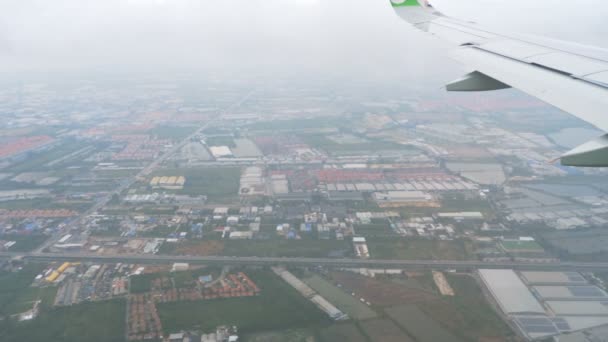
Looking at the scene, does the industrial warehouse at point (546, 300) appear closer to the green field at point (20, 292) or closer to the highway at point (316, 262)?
the highway at point (316, 262)

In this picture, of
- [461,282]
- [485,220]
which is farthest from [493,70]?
[485,220]

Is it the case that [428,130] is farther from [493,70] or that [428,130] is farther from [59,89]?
[59,89]

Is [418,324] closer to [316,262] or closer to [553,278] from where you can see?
[316,262]

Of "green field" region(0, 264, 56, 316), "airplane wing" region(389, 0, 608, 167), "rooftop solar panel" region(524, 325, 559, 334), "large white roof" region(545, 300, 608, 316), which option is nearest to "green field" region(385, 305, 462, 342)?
"rooftop solar panel" region(524, 325, 559, 334)

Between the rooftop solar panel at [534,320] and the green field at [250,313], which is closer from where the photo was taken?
the rooftop solar panel at [534,320]

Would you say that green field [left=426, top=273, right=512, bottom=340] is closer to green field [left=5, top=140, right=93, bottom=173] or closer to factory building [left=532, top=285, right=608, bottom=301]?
factory building [left=532, top=285, right=608, bottom=301]

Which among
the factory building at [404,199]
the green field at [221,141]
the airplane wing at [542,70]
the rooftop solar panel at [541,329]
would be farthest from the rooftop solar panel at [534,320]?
the green field at [221,141]

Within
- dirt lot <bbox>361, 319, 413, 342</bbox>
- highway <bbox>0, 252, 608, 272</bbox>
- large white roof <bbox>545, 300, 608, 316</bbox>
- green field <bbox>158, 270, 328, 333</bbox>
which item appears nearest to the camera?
dirt lot <bbox>361, 319, 413, 342</bbox>
